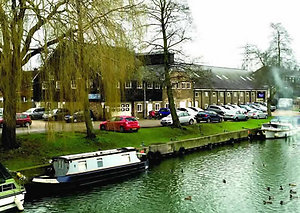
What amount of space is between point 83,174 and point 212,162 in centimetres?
1107

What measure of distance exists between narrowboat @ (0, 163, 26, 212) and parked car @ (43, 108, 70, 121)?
10.9 feet

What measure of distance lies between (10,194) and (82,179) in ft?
16.6

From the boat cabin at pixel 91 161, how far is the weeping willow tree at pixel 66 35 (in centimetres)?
349

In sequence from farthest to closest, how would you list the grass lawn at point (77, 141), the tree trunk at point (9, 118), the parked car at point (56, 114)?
the grass lawn at point (77, 141), the parked car at point (56, 114), the tree trunk at point (9, 118)

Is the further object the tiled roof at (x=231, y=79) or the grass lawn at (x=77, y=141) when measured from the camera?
the tiled roof at (x=231, y=79)

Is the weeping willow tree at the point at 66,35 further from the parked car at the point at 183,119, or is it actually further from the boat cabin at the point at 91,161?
the parked car at the point at 183,119

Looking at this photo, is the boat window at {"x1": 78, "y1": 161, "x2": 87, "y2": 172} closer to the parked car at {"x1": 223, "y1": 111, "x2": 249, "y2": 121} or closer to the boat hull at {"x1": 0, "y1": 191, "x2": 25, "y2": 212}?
the boat hull at {"x1": 0, "y1": 191, "x2": 25, "y2": 212}

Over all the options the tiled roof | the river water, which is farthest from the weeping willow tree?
the tiled roof

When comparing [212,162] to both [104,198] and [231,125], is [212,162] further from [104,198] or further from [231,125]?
[231,125]

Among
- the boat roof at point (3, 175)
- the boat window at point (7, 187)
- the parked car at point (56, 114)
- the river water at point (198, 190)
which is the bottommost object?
the river water at point (198, 190)

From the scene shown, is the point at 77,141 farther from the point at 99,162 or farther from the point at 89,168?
the point at 89,168

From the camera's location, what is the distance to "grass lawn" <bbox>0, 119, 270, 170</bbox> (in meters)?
20.5

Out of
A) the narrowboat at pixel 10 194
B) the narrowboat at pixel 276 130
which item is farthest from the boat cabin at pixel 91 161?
the narrowboat at pixel 276 130

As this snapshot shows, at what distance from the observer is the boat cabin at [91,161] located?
20312mm
